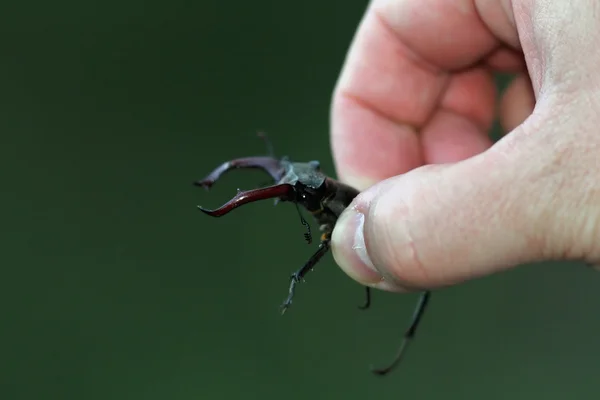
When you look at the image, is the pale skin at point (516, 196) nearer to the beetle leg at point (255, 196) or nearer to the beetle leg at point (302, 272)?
the beetle leg at point (302, 272)

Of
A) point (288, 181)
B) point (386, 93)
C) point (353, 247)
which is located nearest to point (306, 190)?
point (288, 181)

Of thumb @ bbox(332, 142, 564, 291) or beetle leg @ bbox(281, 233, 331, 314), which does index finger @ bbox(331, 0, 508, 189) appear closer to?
beetle leg @ bbox(281, 233, 331, 314)

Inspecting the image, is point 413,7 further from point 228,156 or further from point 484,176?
point 228,156

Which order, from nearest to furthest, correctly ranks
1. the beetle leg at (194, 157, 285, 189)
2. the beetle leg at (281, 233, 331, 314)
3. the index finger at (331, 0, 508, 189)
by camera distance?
the beetle leg at (281, 233, 331, 314), the beetle leg at (194, 157, 285, 189), the index finger at (331, 0, 508, 189)

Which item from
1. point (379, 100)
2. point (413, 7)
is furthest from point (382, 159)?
point (413, 7)

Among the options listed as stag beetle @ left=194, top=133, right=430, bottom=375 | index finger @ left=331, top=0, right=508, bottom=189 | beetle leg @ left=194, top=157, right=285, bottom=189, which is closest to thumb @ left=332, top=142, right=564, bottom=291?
stag beetle @ left=194, top=133, right=430, bottom=375

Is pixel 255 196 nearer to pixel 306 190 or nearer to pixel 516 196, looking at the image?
pixel 306 190
